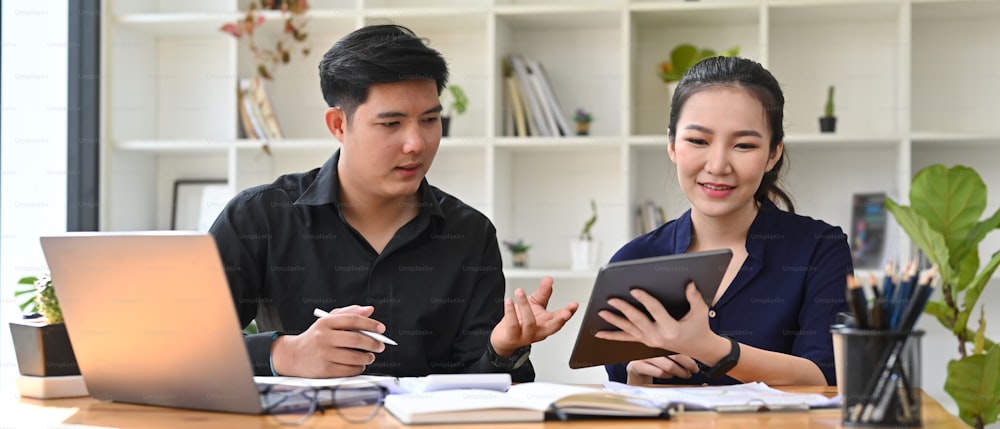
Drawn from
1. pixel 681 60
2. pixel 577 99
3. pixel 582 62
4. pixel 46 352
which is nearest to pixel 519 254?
pixel 577 99

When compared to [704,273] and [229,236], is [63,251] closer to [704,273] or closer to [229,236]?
[229,236]

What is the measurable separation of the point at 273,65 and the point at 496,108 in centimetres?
83

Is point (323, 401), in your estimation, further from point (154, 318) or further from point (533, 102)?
point (533, 102)

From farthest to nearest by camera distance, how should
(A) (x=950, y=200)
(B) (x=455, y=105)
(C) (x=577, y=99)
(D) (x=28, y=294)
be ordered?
1. (C) (x=577, y=99)
2. (B) (x=455, y=105)
3. (D) (x=28, y=294)
4. (A) (x=950, y=200)

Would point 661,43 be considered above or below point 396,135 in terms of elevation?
above

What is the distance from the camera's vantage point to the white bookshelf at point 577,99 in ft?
11.0

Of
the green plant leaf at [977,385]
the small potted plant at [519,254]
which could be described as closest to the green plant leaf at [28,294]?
the small potted plant at [519,254]

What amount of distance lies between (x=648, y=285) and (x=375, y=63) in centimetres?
79

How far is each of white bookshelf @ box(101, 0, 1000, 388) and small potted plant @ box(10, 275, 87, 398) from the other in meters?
1.87

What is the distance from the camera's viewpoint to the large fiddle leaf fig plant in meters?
2.58

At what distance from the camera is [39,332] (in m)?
1.57

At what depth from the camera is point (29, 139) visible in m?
3.35

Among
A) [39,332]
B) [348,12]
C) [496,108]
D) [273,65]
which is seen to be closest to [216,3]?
[273,65]

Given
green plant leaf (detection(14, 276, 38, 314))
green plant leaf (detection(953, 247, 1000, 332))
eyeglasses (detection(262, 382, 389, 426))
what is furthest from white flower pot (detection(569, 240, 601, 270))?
eyeglasses (detection(262, 382, 389, 426))
